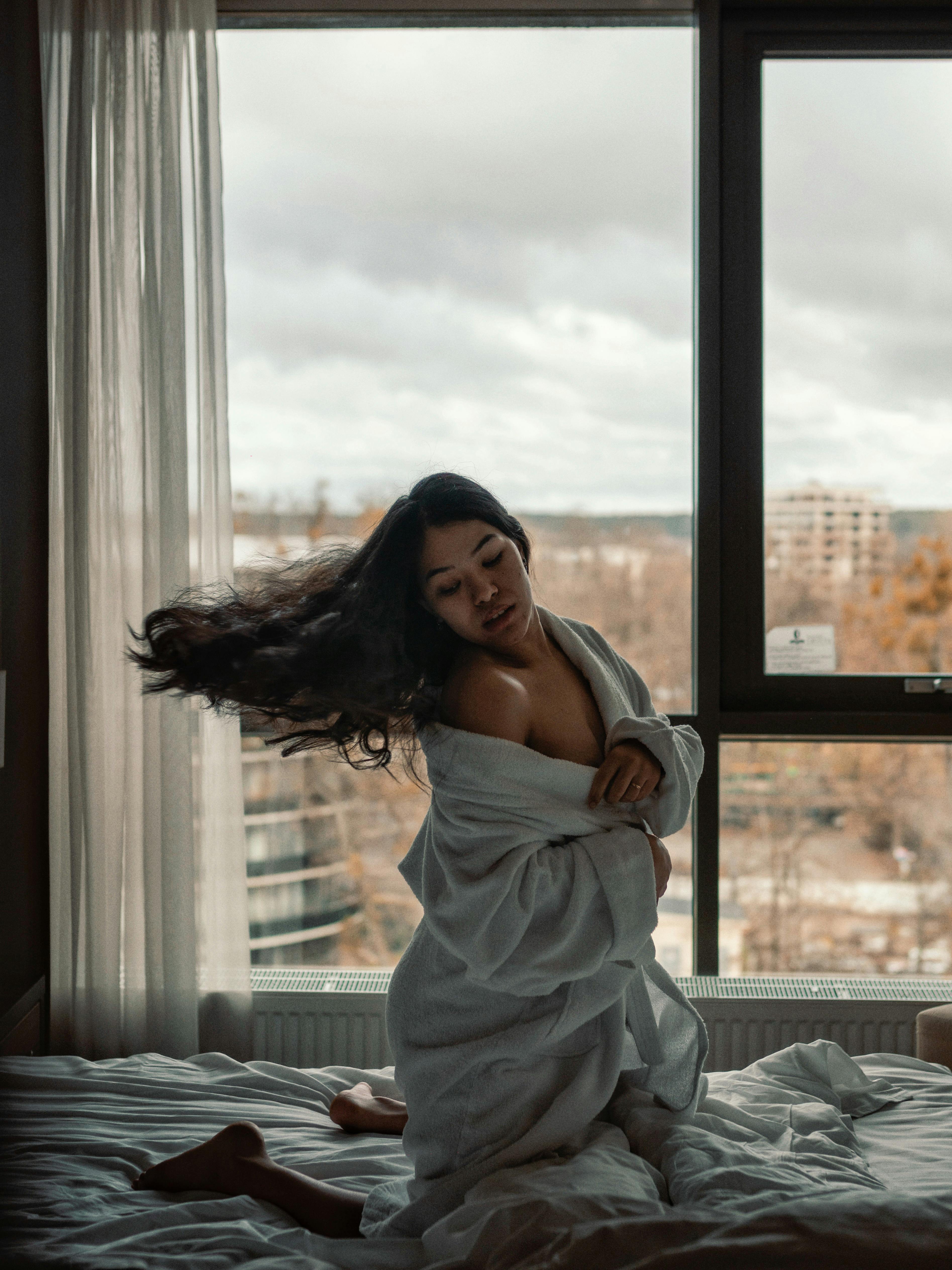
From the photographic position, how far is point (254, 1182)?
4.01 ft

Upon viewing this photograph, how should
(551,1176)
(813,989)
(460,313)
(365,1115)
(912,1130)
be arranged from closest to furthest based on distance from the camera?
(551,1176) → (912,1130) → (365,1115) → (813,989) → (460,313)

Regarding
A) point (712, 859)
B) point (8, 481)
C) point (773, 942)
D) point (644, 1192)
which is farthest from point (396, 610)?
point (773, 942)

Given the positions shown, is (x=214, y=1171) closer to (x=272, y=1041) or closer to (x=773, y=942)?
(x=272, y=1041)

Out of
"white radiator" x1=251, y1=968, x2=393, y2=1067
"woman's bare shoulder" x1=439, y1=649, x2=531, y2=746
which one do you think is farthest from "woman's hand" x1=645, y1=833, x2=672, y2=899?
"white radiator" x1=251, y1=968, x2=393, y2=1067

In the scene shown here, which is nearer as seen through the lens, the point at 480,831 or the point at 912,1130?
A: the point at 480,831

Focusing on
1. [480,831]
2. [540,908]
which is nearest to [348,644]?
[480,831]

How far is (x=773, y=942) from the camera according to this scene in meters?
2.23

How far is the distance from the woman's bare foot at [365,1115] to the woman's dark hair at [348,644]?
553 millimetres

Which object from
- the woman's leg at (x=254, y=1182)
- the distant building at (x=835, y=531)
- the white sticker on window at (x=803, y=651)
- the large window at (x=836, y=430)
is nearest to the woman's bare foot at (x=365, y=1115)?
the woman's leg at (x=254, y=1182)

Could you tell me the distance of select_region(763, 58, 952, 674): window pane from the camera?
7.16 feet

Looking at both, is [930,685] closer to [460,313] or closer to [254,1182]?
[460,313]

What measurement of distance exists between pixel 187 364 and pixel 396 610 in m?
1.03

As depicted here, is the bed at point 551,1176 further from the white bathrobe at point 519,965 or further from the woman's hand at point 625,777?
the woman's hand at point 625,777

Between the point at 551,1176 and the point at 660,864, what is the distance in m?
0.39
